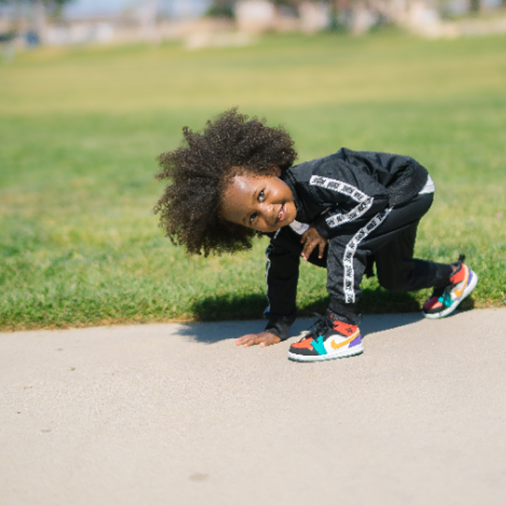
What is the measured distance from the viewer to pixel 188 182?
132 inches

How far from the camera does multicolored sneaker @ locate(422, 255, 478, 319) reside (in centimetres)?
384

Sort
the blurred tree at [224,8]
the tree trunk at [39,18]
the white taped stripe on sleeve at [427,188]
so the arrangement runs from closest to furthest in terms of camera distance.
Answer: the white taped stripe on sleeve at [427,188] < the blurred tree at [224,8] < the tree trunk at [39,18]

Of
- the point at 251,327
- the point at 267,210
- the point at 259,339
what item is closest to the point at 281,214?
the point at 267,210

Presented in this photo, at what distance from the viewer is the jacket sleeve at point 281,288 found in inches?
146

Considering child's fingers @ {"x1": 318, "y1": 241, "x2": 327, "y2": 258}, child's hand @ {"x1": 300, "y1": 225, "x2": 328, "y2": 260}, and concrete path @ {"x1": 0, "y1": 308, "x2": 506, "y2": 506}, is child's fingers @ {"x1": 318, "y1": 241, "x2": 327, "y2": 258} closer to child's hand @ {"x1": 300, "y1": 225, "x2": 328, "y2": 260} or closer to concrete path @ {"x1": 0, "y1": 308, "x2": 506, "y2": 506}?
child's hand @ {"x1": 300, "y1": 225, "x2": 328, "y2": 260}

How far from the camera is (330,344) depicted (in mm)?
3365

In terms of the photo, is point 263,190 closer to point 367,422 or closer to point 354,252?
point 354,252

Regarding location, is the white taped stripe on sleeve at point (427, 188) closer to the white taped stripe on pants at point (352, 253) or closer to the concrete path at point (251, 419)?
the white taped stripe on pants at point (352, 253)

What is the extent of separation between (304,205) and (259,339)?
745 mm

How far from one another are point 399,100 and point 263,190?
1532 cm

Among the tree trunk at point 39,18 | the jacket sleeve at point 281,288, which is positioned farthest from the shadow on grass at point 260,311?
the tree trunk at point 39,18

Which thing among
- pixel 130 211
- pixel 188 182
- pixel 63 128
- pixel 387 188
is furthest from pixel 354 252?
pixel 63 128

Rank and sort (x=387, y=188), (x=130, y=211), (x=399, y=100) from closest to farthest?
(x=387, y=188), (x=130, y=211), (x=399, y=100)

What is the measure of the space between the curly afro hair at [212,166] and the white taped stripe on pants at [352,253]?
0.49 metres
